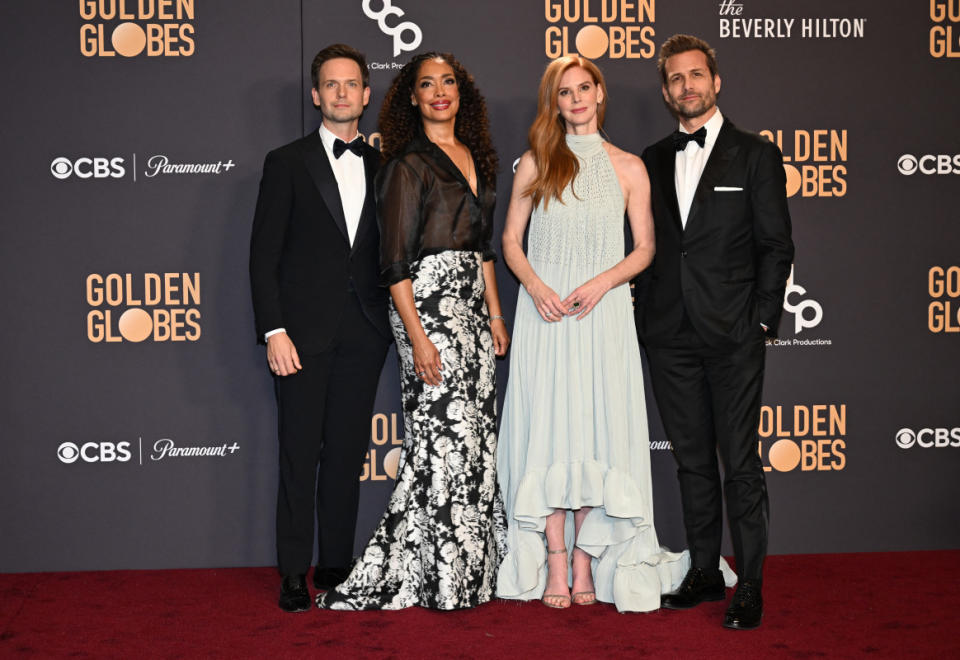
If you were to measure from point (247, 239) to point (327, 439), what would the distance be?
104 centimetres

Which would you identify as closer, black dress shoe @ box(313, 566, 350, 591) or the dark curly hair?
the dark curly hair

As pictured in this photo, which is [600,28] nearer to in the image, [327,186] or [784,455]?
[327,186]

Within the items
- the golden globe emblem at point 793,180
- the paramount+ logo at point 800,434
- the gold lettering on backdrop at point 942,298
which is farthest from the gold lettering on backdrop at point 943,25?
the paramount+ logo at point 800,434

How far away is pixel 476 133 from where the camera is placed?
3.70m

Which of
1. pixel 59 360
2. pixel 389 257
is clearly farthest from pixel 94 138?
pixel 389 257

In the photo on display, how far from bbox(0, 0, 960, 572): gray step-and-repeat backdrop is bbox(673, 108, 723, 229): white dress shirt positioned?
25.8 inches

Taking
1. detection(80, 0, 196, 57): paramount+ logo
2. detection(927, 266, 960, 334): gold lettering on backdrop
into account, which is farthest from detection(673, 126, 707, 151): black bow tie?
detection(80, 0, 196, 57): paramount+ logo

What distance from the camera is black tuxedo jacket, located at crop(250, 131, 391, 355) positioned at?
363 cm

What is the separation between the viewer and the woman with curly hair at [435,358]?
3459 millimetres

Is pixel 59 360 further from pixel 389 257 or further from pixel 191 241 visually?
pixel 389 257

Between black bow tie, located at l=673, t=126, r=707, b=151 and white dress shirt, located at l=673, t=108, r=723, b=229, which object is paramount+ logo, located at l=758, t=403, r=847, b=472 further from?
black bow tie, located at l=673, t=126, r=707, b=151

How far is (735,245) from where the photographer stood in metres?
3.54

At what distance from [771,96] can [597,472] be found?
199cm

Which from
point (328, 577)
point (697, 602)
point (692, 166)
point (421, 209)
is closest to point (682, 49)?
point (692, 166)
